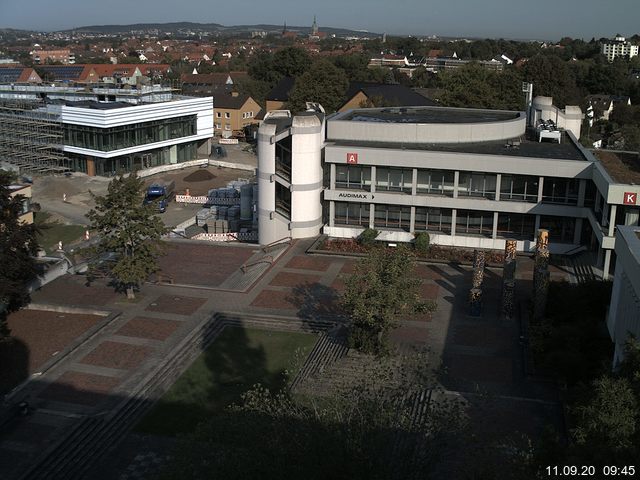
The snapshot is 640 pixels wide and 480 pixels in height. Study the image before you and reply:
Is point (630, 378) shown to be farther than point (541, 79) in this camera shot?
No

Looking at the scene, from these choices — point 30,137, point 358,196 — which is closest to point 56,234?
point 358,196

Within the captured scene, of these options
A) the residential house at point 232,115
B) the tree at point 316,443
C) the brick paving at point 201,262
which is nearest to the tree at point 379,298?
the tree at point 316,443

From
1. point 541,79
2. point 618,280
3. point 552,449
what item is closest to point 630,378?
point 552,449

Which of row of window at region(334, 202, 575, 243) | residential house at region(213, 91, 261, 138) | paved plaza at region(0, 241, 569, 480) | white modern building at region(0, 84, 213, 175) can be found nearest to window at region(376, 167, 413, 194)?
row of window at region(334, 202, 575, 243)

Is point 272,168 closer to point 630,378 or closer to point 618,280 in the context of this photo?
point 618,280

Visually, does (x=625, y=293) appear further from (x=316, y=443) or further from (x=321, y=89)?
(x=321, y=89)

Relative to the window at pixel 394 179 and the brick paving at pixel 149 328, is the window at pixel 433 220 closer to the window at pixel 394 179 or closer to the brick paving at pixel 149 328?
the window at pixel 394 179

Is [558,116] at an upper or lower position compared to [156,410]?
upper
